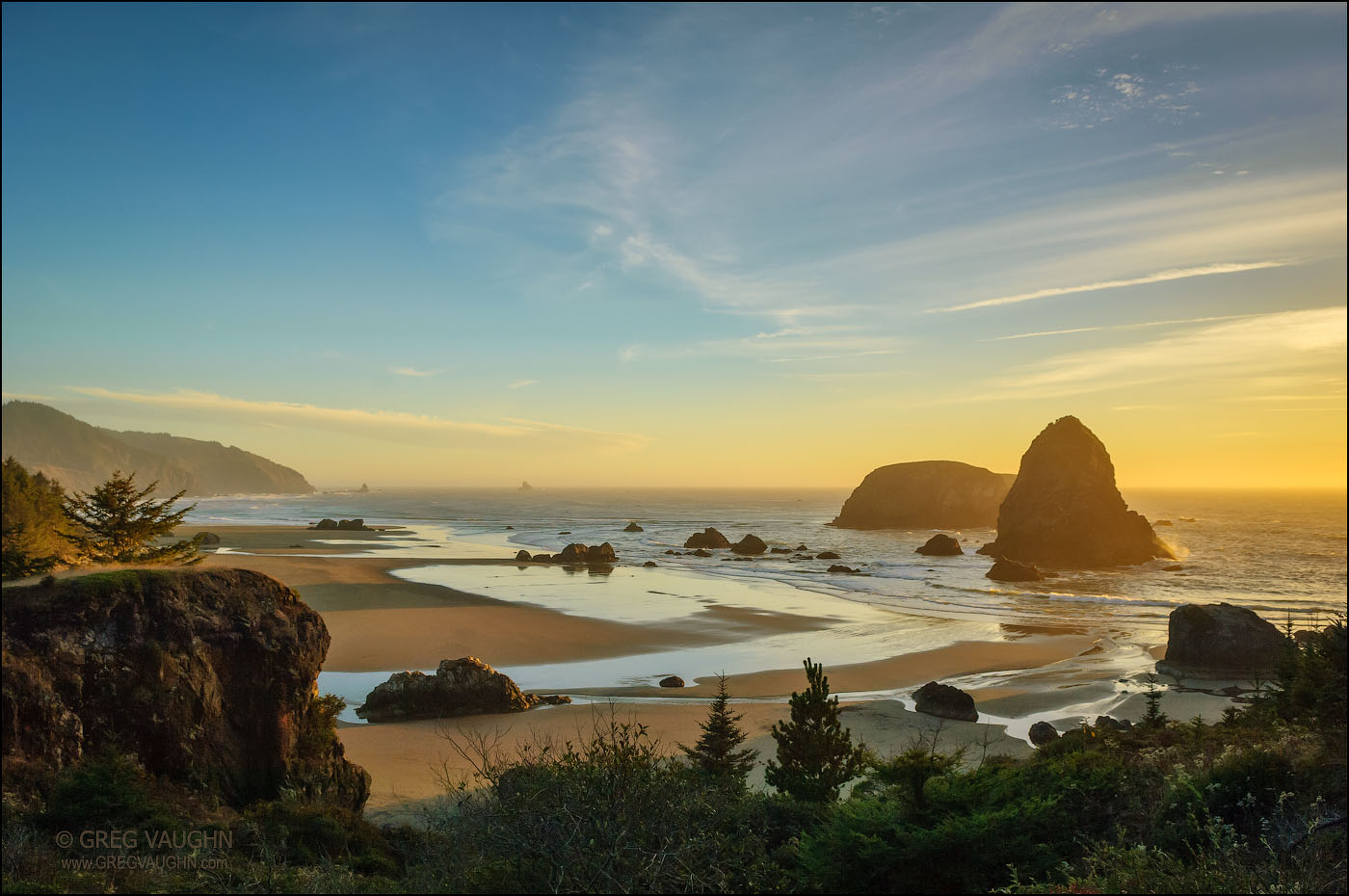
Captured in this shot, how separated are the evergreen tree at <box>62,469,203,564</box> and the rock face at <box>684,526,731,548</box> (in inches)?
2409

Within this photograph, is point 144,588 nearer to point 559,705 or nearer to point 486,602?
point 559,705

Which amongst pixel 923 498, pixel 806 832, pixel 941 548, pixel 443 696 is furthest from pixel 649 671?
pixel 923 498

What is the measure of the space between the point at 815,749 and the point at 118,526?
12.6m

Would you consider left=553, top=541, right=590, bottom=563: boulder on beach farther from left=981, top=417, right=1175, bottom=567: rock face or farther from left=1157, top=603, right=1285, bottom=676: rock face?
left=981, top=417, right=1175, bottom=567: rock face

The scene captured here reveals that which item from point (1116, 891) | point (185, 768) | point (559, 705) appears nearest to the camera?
point (1116, 891)

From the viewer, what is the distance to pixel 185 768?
36.0ft

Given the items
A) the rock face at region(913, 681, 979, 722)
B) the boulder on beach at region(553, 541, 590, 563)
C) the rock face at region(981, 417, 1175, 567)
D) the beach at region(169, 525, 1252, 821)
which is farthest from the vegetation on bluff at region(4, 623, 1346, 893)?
the rock face at region(981, 417, 1175, 567)

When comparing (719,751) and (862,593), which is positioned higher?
(719,751)

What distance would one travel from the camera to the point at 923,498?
372 feet

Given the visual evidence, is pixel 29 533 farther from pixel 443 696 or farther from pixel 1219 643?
pixel 1219 643

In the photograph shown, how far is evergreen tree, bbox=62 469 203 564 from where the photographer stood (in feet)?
39.1

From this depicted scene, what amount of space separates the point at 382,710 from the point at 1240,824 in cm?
1725

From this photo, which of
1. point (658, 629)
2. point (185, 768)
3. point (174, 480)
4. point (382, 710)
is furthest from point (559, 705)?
point (174, 480)

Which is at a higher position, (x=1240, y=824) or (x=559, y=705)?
(x=1240, y=824)
